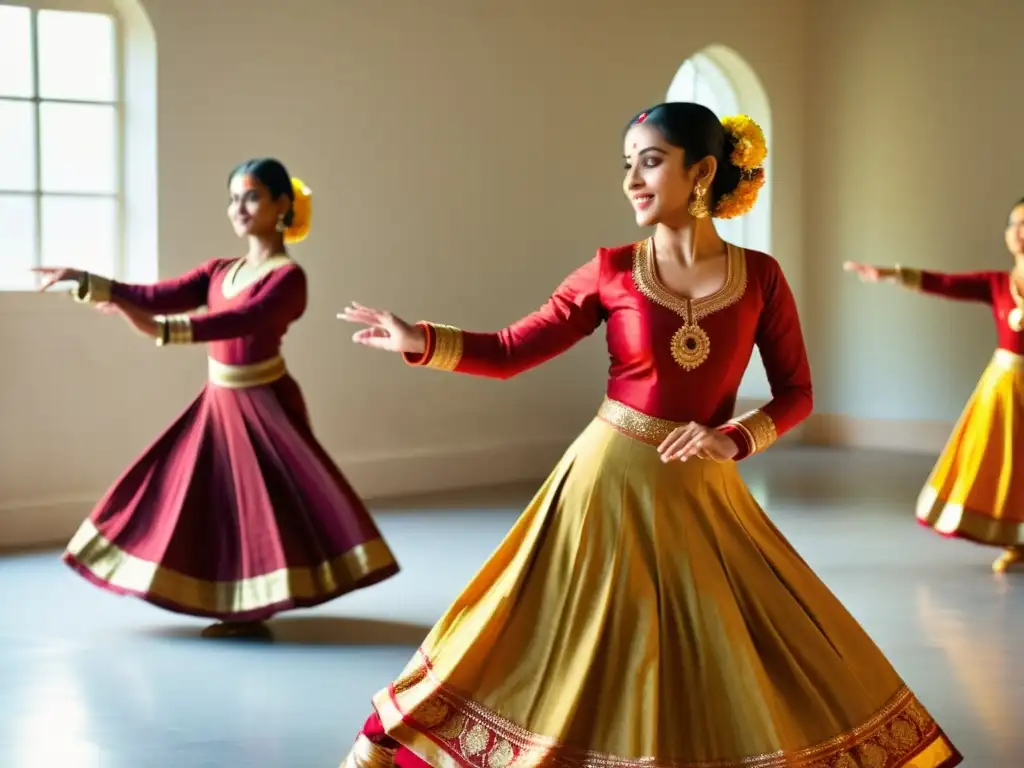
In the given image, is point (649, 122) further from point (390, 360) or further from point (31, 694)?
point (390, 360)

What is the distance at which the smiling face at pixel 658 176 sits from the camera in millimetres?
2553

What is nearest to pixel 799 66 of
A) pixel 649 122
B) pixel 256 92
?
pixel 256 92

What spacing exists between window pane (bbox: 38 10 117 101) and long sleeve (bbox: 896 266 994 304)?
10.7ft

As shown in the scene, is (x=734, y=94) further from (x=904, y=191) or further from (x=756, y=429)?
(x=756, y=429)

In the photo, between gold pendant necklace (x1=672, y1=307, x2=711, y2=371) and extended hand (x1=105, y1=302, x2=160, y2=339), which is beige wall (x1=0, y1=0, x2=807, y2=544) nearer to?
extended hand (x1=105, y1=302, x2=160, y2=339)

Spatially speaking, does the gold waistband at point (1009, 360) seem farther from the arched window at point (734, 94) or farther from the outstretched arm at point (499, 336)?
the arched window at point (734, 94)

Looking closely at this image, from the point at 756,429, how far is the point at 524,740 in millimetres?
663

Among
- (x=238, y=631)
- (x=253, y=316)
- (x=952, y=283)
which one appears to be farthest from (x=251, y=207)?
(x=952, y=283)

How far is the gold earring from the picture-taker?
259cm

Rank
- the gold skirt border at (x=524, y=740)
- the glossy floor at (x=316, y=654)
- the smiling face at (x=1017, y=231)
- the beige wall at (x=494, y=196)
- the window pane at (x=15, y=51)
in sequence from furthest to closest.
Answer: the beige wall at (x=494, y=196) → the window pane at (x=15, y=51) → the smiling face at (x=1017, y=231) → the glossy floor at (x=316, y=654) → the gold skirt border at (x=524, y=740)

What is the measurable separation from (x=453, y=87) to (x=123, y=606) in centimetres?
334

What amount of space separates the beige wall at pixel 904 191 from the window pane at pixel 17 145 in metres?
4.98

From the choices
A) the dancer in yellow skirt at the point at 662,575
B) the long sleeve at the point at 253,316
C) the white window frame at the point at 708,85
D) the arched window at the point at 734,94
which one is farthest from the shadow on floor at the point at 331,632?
the white window frame at the point at 708,85

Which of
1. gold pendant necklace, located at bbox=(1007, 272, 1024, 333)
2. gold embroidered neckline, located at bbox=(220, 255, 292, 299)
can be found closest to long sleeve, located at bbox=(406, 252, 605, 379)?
gold embroidered neckline, located at bbox=(220, 255, 292, 299)
